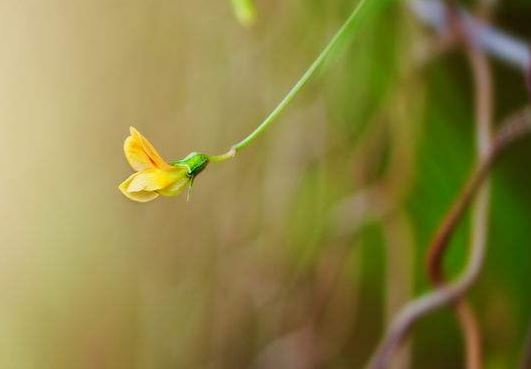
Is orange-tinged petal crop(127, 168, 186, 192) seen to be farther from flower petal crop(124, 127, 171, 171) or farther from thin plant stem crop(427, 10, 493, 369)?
thin plant stem crop(427, 10, 493, 369)

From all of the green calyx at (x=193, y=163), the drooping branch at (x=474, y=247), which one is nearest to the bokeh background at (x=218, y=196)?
the drooping branch at (x=474, y=247)

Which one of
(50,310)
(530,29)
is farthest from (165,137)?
(530,29)

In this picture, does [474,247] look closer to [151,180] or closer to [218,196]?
[151,180]

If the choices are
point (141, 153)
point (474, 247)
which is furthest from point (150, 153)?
point (474, 247)

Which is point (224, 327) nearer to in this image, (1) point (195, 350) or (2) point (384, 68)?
(1) point (195, 350)

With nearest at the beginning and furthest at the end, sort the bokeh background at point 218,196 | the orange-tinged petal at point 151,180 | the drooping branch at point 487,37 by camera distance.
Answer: the orange-tinged petal at point 151,180
the drooping branch at point 487,37
the bokeh background at point 218,196

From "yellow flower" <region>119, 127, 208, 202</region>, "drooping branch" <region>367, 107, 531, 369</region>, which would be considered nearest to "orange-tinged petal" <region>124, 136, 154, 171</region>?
"yellow flower" <region>119, 127, 208, 202</region>

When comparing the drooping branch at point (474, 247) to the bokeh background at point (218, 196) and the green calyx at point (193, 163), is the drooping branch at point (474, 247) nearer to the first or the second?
the green calyx at point (193, 163)
